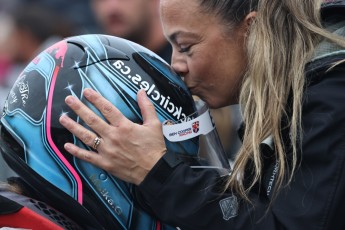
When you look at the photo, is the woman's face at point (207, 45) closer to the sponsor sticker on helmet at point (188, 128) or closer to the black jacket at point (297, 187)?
the sponsor sticker on helmet at point (188, 128)

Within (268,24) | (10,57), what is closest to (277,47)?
(268,24)

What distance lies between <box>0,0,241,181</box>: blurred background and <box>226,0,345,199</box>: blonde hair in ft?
4.24

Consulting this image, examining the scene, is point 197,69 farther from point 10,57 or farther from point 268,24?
point 10,57

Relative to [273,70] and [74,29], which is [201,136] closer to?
[273,70]

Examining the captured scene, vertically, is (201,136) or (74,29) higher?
(201,136)

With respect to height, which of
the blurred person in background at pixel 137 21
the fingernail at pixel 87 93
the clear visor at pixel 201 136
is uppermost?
the fingernail at pixel 87 93

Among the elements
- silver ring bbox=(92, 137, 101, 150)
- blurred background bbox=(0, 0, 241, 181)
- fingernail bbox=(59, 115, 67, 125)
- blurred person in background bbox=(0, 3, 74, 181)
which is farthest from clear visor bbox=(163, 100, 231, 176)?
blurred person in background bbox=(0, 3, 74, 181)

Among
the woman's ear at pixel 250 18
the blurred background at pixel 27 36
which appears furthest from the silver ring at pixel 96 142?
the blurred background at pixel 27 36

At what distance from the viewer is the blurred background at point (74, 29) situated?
5.00 m

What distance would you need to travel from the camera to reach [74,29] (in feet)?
24.5

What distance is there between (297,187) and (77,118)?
762 mm

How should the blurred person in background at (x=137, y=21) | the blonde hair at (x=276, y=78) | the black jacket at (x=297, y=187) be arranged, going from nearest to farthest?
the black jacket at (x=297, y=187) → the blonde hair at (x=276, y=78) → the blurred person in background at (x=137, y=21)

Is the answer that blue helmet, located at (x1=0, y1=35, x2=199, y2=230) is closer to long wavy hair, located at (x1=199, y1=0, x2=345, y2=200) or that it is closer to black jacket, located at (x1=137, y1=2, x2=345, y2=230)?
black jacket, located at (x1=137, y1=2, x2=345, y2=230)

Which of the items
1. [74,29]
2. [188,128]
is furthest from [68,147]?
[74,29]
